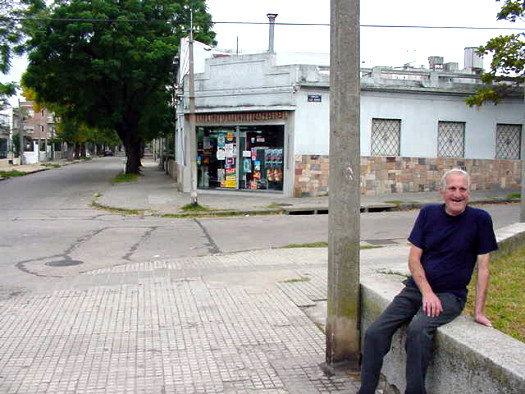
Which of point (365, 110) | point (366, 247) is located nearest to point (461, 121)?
point (365, 110)

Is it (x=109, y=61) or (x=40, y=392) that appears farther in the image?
(x=109, y=61)

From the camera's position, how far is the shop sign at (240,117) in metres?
18.9

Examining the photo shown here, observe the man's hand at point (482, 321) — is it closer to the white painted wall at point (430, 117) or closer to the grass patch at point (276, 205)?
the grass patch at point (276, 205)

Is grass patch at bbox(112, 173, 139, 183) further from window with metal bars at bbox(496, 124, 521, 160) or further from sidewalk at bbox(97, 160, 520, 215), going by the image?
window with metal bars at bbox(496, 124, 521, 160)

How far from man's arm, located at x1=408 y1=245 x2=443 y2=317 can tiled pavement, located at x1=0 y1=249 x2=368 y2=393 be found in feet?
3.33

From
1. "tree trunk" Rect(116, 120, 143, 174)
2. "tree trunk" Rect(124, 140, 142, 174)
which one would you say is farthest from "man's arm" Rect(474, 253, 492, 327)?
"tree trunk" Rect(124, 140, 142, 174)

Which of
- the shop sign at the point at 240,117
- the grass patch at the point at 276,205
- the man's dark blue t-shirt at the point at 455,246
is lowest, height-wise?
the grass patch at the point at 276,205

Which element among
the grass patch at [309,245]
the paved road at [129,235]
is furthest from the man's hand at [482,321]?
the grass patch at [309,245]

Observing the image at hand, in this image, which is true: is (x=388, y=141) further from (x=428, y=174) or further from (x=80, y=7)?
(x=80, y=7)

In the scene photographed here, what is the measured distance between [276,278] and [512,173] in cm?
1564

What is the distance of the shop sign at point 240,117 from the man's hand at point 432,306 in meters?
15.5

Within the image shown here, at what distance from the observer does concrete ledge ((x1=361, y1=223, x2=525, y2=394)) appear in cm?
289

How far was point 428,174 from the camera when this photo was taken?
773 inches

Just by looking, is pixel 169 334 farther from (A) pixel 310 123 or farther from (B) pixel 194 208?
(A) pixel 310 123
